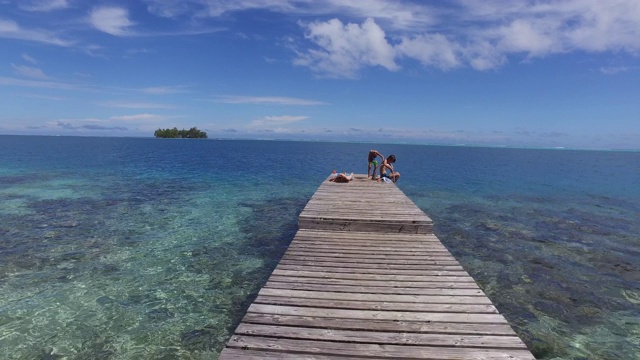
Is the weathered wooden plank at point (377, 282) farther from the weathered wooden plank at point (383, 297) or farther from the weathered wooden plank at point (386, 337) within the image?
the weathered wooden plank at point (386, 337)

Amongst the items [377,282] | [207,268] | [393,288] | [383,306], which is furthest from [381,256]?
[207,268]

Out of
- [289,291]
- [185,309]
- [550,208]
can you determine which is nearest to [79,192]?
[185,309]

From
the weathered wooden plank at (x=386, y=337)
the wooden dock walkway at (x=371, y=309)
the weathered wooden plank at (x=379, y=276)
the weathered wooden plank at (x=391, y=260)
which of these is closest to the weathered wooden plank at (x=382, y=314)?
the wooden dock walkway at (x=371, y=309)

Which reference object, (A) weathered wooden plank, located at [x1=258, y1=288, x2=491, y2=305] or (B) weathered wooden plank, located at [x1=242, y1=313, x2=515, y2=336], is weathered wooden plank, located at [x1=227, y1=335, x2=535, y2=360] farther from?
(A) weathered wooden plank, located at [x1=258, y1=288, x2=491, y2=305]

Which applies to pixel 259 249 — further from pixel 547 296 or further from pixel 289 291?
pixel 547 296

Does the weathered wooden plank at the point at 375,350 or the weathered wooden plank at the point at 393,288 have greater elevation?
the weathered wooden plank at the point at 393,288

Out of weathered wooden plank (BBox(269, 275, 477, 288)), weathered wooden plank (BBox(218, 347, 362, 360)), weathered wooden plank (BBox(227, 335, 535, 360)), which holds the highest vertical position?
weathered wooden plank (BBox(269, 275, 477, 288))

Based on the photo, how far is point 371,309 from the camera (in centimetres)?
577

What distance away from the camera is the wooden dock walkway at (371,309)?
4699 mm

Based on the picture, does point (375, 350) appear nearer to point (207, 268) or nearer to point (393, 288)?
point (393, 288)

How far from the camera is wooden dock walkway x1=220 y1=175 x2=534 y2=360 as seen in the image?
4.70 m

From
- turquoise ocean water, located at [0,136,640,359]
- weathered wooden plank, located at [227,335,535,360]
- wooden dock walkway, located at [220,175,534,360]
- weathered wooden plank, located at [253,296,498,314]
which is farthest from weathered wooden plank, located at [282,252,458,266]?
weathered wooden plank, located at [227,335,535,360]

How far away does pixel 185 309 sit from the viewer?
8914 mm

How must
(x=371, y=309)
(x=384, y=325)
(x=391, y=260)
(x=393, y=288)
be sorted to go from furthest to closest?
1. (x=391, y=260)
2. (x=393, y=288)
3. (x=371, y=309)
4. (x=384, y=325)
